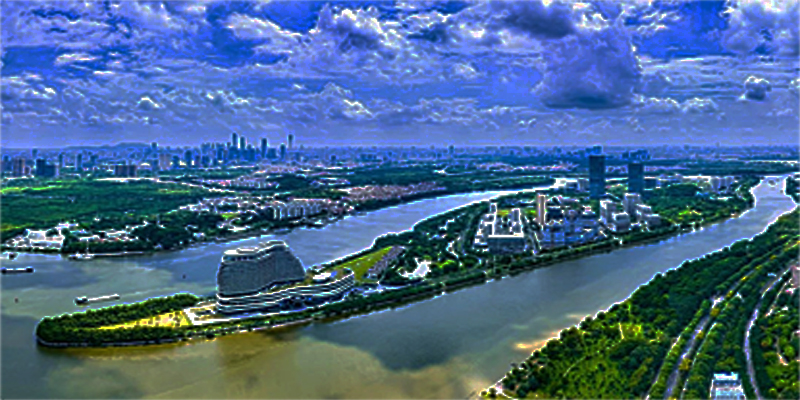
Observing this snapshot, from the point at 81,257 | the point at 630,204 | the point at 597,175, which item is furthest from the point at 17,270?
the point at 597,175

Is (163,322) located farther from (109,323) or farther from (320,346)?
(320,346)

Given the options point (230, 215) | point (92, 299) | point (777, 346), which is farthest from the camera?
point (230, 215)

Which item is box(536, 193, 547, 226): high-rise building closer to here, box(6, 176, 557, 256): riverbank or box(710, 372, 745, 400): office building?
box(6, 176, 557, 256): riverbank

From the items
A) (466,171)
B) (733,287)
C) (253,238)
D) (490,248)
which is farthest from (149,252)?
(466,171)

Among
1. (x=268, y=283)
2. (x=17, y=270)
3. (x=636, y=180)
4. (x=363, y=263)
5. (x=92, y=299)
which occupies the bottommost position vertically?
(x=17, y=270)

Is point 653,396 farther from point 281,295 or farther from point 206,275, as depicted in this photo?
point 206,275

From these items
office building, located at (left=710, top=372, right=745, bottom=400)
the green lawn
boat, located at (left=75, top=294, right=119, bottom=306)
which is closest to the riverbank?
boat, located at (left=75, top=294, right=119, bottom=306)
